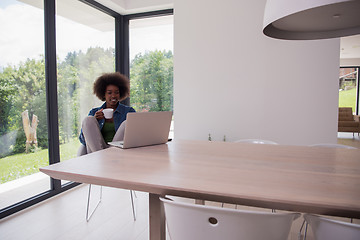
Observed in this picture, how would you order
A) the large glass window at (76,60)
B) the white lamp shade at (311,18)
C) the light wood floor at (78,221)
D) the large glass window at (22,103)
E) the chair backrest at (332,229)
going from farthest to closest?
the large glass window at (76,60) → the large glass window at (22,103) → the light wood floor at (78,221) → the white lamp shade at (311,18) → the chair backrest at (332,229)

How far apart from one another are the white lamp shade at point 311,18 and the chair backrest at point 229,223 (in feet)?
2.67

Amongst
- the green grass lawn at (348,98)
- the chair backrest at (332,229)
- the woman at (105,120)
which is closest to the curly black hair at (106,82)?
the woman at (105,120)

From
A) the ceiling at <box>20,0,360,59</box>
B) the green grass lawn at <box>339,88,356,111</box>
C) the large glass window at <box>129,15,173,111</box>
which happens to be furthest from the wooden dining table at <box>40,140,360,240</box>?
the green grass lawn at <box>339,88,356,111</box>

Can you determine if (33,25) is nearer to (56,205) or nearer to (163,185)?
(56,205)

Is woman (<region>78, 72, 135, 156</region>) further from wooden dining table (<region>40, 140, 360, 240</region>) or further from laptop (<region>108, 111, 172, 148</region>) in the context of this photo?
wooden dining table (<region>40, 140, 360, 240</region>)

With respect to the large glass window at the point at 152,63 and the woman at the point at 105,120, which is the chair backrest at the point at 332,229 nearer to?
the woman at the point at 105,120

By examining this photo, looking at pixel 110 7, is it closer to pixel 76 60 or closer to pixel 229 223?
pixel 76 60

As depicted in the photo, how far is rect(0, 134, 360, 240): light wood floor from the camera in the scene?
2.12m

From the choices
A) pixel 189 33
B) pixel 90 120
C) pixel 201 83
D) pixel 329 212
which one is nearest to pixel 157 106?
pixel 201 83

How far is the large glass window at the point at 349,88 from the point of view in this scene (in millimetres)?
9414

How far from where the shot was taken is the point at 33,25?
276 centimetres

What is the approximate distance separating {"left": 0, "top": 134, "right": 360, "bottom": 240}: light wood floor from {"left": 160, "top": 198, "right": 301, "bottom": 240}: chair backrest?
4.37 ft

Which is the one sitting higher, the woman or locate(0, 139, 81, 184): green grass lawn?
the woman

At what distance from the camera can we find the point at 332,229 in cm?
81
